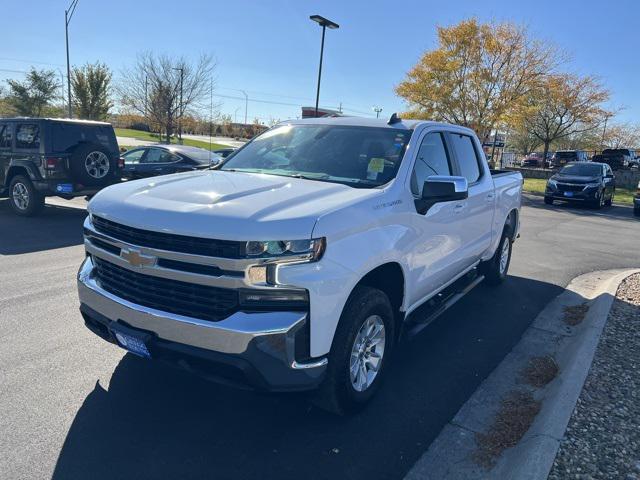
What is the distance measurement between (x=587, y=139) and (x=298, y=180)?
54.7 m

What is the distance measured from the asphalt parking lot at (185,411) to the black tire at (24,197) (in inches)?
209

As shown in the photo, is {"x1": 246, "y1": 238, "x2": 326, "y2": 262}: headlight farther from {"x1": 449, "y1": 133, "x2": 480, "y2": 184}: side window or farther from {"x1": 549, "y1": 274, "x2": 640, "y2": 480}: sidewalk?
{"x1": 449, "y1": 133, "x2": 480, "y2": 184}: side window

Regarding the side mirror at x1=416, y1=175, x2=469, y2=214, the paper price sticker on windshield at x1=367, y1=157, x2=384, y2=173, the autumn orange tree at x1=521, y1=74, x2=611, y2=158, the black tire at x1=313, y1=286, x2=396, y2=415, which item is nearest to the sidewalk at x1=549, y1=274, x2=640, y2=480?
the black tire at x1=313, y1=286, x2=396, y2=415

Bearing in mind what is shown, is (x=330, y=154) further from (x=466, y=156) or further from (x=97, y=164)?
(x=97, y=164)

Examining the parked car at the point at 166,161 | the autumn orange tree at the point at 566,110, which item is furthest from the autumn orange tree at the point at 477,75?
the parked car at the point at 166,161

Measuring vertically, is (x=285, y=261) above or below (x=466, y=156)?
below

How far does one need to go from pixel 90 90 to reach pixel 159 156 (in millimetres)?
23520

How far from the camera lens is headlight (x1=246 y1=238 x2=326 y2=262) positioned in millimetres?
2590

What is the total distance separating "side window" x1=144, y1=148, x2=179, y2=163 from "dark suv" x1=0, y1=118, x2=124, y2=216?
8.13 feet

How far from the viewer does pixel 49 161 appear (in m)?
9.80

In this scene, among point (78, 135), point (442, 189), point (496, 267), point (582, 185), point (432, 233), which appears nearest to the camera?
point (442, 189)

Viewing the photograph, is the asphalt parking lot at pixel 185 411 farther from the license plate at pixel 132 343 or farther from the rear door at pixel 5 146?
the rear door at pixel 5 146

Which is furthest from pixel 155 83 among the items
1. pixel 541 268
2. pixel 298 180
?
pixel 298 180

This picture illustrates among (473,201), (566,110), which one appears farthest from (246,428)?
(566,110)
